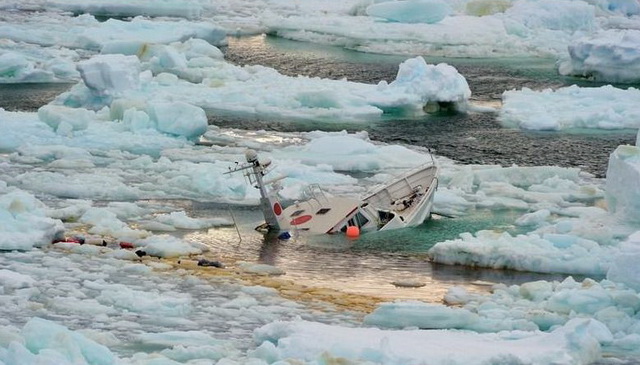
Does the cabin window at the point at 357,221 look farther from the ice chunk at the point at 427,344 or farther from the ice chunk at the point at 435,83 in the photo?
the ice chunk at the point at 435,83

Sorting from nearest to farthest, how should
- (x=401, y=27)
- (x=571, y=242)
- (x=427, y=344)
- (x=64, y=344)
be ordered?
(x=64, y=344) < (x=427, y=344) < (x=571, y=242) < (x=401, y=27)

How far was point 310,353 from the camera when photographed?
12906mm

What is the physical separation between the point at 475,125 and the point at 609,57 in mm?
7917

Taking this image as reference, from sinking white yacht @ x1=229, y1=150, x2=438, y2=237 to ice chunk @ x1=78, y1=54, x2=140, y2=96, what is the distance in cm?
879

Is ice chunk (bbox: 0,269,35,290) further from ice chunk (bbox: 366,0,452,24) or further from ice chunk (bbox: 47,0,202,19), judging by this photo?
ice chunk (bbox: 47,0,202,19)

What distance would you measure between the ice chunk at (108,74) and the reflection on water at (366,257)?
8653 millimetres

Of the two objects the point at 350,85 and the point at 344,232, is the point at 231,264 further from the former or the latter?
the point at 350,85

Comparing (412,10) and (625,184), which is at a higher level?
(625,184)

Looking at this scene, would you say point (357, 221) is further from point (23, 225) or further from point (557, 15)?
point (557, 15)

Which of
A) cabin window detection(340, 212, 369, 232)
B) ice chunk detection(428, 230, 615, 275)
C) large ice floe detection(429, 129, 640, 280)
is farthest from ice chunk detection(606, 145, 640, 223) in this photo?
cabin window detection(340, 212, 369, 232)

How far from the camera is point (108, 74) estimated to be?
29469mm

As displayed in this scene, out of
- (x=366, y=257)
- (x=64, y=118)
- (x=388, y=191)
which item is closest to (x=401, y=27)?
(x=64, y=118)

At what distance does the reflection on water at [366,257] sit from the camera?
57.5 ft

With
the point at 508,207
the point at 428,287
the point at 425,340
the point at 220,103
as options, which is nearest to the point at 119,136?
the point at 220,103
